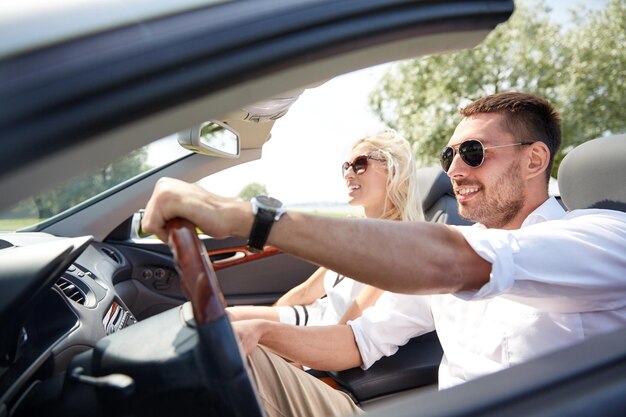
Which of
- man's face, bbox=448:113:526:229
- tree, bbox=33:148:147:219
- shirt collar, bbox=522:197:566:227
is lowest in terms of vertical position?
shirt collar, bbox=522:197:566:227

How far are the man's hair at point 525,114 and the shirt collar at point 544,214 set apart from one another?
0.15 metres

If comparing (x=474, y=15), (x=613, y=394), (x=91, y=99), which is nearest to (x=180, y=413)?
(x=91, y=99)

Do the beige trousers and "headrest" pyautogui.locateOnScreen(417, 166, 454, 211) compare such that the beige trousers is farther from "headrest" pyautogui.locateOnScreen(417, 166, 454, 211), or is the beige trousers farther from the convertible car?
"headrest" pyautogui.locateOnScreen(417, 166, 454, 211)

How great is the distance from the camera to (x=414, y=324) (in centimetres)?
224

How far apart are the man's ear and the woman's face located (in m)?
1.16

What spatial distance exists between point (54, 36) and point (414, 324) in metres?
1.91

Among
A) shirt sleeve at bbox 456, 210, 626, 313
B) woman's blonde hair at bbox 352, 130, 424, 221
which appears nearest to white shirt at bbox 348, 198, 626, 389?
shirt sleeve at bbox 456, 210, 626, 313

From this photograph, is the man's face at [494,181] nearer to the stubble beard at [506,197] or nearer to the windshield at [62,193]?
the stubble beard at [506,197]

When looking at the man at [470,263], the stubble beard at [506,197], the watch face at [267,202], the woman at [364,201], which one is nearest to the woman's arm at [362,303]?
the man at [470,263]

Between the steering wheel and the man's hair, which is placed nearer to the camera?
the steering wheel

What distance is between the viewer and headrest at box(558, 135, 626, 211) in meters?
1.87

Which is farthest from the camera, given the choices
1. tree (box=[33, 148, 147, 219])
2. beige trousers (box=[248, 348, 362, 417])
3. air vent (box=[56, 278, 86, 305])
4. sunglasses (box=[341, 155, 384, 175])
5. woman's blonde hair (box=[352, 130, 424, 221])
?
sunglasses (box=[341, 155, 384, 175])

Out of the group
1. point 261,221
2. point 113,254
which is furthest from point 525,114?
point 113,254

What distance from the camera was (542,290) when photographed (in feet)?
4.26
